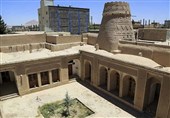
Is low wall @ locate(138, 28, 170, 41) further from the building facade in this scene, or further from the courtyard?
the courtyard

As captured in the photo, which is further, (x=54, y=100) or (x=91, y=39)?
(x=91, y=39)

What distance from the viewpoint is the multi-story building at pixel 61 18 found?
134ft

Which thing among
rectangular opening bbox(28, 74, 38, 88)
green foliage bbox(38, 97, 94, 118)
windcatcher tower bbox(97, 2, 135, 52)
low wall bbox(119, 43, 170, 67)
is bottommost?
green foliage bbox(38, 97, 94, 118)

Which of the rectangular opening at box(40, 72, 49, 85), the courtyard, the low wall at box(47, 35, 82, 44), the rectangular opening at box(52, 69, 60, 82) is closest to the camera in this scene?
the courtyard

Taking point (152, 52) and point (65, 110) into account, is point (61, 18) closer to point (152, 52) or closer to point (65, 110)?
point (152, 52)

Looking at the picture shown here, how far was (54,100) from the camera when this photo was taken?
13500 millimetres

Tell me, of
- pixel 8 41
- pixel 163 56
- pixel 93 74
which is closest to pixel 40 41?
pixel 8 41

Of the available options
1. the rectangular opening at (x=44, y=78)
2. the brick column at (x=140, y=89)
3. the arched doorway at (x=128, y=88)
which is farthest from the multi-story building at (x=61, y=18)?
the brick column at (x=140, y=89)

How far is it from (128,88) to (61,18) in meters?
33.9

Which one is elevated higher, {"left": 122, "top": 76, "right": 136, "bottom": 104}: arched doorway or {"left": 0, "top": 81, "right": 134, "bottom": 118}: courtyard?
{"left": 122, "top": 76, "right": 136, "bottom": 104}: arched doorway

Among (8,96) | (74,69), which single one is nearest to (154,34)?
(74,69)

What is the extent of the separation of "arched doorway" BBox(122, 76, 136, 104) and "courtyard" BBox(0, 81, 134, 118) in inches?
64.5

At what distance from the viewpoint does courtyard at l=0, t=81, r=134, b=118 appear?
11562mm

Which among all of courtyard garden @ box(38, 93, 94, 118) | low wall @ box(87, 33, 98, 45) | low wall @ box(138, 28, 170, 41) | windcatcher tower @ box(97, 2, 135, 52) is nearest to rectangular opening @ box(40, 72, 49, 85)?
courtyard garden @ box(38, 93, 94, 118)
